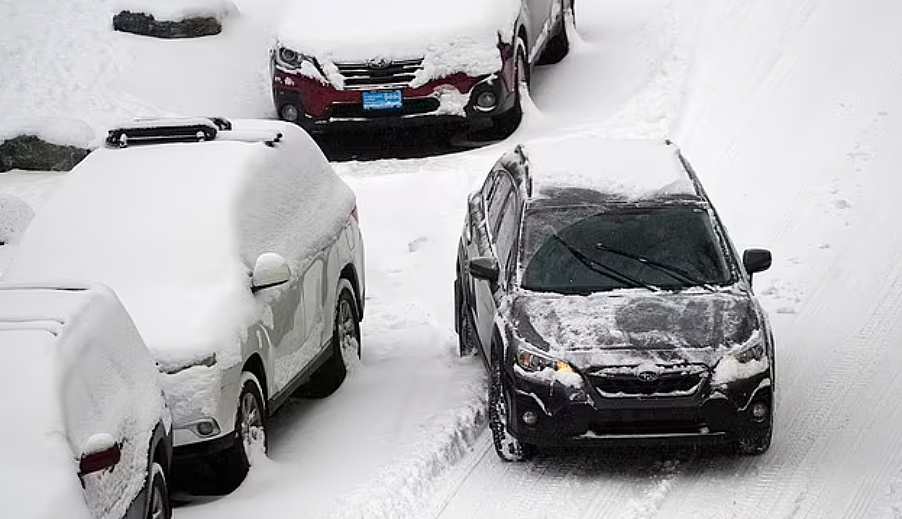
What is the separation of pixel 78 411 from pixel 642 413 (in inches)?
136

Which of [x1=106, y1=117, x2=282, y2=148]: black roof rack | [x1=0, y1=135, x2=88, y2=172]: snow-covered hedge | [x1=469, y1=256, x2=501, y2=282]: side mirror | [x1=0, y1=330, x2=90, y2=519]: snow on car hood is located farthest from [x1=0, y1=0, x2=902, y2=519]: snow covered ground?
[x1=0, y1=330, x2=90, y2=519]: snow on car hood

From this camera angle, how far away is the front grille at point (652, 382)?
8703mm

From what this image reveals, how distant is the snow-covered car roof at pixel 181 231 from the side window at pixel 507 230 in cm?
117

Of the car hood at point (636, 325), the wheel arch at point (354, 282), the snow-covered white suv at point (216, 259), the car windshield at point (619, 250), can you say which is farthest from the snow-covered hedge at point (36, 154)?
the car hood at point (636, 325)

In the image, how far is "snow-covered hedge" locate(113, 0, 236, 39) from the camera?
1823 cm

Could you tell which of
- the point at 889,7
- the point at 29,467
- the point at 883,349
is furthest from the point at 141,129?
the point at 889,7

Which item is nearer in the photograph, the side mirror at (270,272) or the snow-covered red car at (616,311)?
the snow-covered red car at (616,311)

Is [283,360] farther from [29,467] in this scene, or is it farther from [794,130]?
[794,130]

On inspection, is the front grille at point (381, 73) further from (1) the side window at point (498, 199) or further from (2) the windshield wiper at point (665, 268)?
(2) the windshield wiper at point (665, 268)

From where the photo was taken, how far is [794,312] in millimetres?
11906

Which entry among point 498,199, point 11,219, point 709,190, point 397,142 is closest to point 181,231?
point 498,199

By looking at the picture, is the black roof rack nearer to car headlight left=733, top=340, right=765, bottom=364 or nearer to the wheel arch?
the wheel arch

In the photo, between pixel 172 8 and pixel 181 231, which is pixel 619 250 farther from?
pixel 172 8

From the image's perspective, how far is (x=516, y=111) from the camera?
16.0 meters
